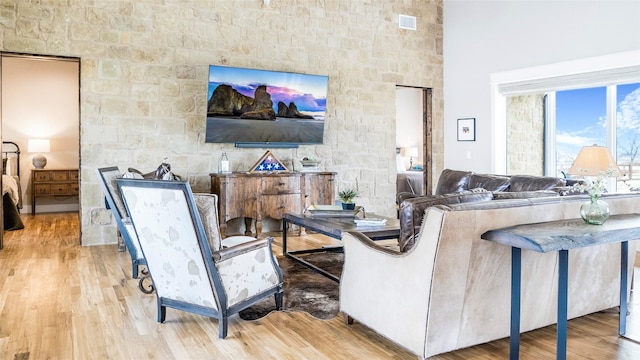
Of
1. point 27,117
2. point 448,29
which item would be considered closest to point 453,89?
point 448,29

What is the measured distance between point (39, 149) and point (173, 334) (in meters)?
7.26

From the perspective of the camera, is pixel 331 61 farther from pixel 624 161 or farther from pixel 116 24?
pixel 624 161

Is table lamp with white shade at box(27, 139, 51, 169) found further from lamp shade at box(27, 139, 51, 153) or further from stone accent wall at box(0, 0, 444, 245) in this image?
stone accent wall at box(0, 0, 444, 245)

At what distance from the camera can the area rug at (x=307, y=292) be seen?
3424 mm

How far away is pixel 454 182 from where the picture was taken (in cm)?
580

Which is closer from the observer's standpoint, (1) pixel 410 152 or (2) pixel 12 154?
(2) pixel 12 154

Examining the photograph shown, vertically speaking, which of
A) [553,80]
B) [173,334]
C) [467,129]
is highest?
[553,80]

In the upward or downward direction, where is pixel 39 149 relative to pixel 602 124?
downward

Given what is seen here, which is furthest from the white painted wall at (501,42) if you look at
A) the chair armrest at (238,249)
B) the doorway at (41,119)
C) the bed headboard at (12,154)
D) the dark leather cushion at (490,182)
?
the bed headboard at (12,154)

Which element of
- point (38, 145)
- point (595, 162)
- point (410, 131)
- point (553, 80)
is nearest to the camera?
point (595, 162)

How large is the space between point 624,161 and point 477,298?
5.01 m

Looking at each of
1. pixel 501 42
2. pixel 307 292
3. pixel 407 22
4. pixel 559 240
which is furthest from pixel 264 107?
pixel 559 240

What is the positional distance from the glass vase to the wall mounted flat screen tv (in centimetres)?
457

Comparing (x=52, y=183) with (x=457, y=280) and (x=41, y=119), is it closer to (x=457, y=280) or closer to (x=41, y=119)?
(x=41, y=119)
